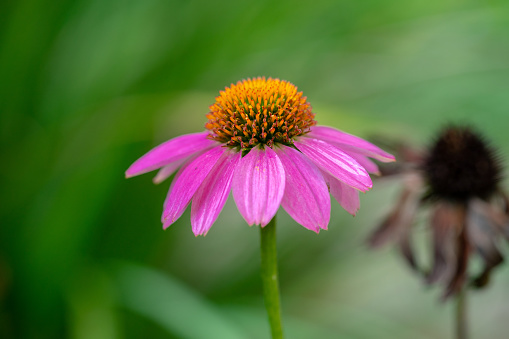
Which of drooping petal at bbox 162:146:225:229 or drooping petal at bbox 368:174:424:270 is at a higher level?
drooping petal at bbox 368:174:424:270

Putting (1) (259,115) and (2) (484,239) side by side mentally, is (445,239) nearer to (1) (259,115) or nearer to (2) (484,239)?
(2) (484,239)

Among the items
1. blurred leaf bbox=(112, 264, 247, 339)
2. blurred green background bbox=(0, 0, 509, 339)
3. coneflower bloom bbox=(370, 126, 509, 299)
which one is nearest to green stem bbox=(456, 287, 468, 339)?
coneflower bloom bbox=(370, 126, 509, 299)

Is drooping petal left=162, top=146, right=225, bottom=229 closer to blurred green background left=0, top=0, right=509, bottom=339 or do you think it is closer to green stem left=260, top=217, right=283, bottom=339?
green stem left=260, top=217, right=283, bottom=339

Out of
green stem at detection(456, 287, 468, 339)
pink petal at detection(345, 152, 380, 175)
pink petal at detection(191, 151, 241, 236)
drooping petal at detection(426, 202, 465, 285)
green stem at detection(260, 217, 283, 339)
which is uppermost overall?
drooping petal at detection(426, 202, 465, 285)

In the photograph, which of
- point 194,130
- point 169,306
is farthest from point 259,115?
point 194,130

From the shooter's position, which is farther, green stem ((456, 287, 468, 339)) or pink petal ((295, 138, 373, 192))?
green stem ((456, 287, 468, 339))

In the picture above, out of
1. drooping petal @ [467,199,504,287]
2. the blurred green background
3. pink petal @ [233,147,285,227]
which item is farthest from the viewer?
the blurred green background

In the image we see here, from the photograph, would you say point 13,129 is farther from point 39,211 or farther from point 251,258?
point 251,258

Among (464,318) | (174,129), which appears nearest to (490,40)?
(174,129)
